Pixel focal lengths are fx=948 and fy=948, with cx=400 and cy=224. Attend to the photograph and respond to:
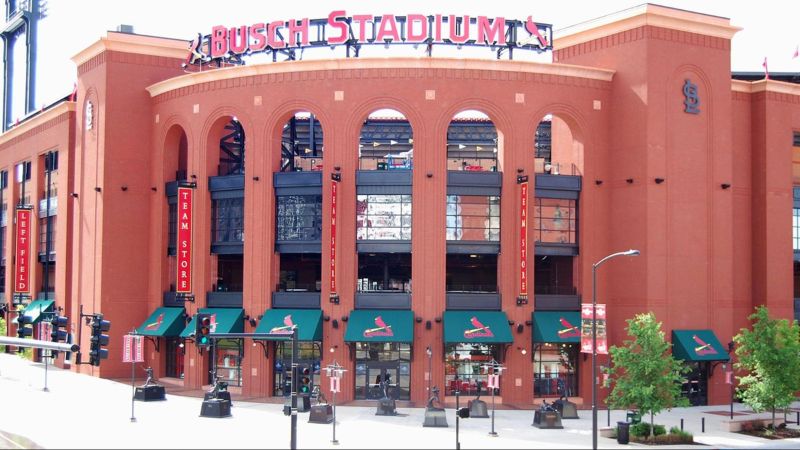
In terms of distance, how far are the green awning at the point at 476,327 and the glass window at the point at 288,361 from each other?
8.47 m

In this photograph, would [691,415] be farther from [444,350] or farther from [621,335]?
[444,350]

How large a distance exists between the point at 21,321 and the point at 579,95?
1403 inches

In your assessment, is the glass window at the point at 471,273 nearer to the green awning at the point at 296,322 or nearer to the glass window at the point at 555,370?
the glass window at the point at 555,370

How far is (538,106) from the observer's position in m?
57.8

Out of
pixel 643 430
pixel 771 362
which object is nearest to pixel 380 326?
pixel 643 430

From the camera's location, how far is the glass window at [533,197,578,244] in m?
58.2

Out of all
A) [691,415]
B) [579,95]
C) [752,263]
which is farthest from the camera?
[752,263]

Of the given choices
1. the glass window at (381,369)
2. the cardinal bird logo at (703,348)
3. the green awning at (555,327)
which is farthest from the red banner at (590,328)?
the cardinal bird logo at (703,348)

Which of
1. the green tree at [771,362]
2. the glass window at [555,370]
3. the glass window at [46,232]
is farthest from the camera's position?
the glass window at [46,232]

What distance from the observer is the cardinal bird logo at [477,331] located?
180 feet

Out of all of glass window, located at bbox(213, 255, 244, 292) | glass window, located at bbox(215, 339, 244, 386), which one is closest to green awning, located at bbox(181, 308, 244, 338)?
glass window, located at bbox(215, 339, 244, 386)

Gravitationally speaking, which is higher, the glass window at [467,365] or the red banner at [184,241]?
the red banner at [184,241]

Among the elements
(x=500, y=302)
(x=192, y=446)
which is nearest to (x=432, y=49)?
(x=500, y=302)

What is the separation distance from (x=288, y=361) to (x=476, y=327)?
1196 centimetres
